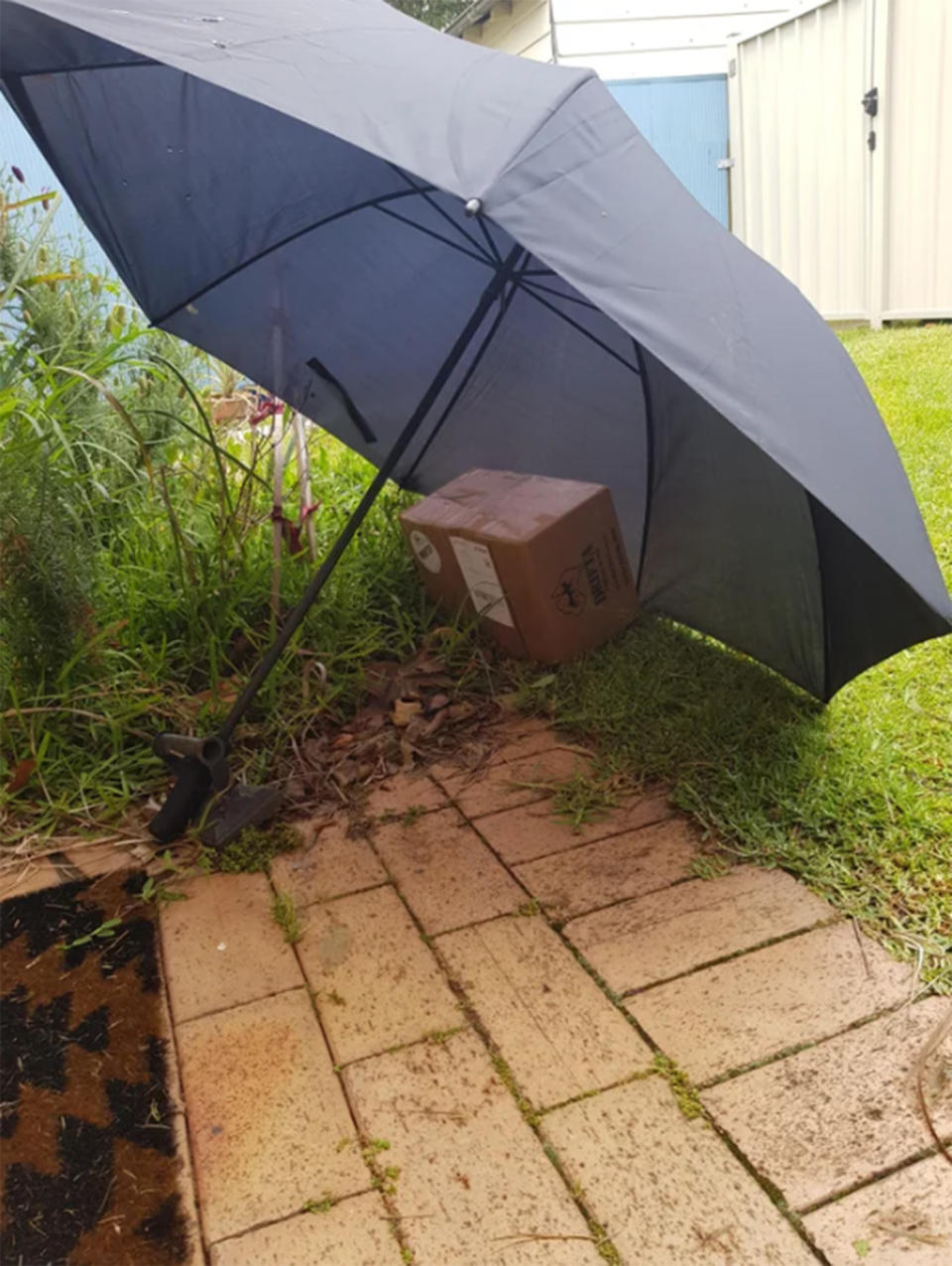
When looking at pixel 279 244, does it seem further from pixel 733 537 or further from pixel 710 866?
pixel 710 866

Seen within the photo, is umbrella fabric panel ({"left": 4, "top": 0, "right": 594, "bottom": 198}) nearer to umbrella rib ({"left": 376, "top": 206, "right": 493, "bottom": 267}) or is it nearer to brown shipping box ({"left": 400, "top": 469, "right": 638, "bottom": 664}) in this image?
umbrella rib ({"left": 376, "top": 206, "right": 493, "bottom": 267})

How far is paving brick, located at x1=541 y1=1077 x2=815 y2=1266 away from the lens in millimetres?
1266

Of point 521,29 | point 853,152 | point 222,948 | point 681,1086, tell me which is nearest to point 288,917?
point 222,948

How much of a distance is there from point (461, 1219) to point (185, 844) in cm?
111

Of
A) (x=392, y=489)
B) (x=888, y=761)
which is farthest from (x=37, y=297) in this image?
(x=888, y=761)

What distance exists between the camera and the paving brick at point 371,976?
5.47ft

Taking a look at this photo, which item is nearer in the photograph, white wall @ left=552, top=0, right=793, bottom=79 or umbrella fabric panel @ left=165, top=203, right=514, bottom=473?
umbrella fabric panel @ left=165, top=203, right=514, bottom=473

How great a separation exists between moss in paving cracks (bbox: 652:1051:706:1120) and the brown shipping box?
→ 4.61 ft

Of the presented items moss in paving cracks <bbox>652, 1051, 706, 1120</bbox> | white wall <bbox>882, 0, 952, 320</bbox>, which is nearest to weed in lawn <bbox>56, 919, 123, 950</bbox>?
moss in paving cracks <bbox>652, 1051, 706, 1120</bbox>

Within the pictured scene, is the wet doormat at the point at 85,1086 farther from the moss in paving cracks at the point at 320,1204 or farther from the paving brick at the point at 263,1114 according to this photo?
the moss in paving cracks at the point at 320,1204

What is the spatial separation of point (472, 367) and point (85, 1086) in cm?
186

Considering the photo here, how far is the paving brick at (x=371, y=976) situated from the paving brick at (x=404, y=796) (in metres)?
0.31

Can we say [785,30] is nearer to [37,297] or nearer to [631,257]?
[37,297]

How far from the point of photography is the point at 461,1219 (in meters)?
1.33
